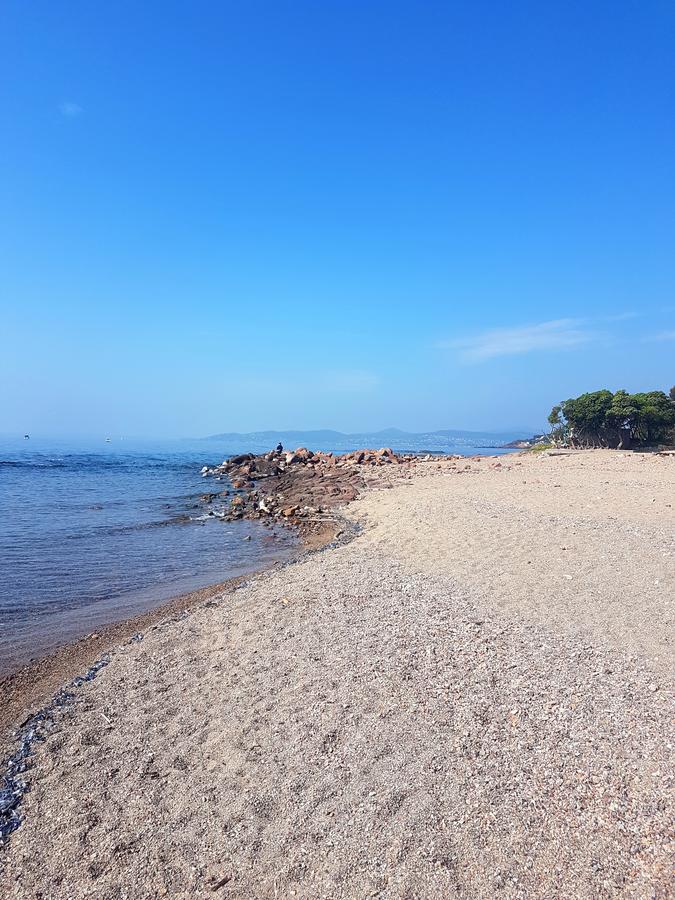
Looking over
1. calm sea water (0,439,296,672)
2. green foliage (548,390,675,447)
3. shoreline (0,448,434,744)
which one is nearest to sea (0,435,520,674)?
calm sea water (0,439,296,672)

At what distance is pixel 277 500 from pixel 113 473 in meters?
21.0

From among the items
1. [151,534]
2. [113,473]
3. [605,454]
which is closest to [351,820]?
[151,534]

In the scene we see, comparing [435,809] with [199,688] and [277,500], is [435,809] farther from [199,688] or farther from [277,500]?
[277,500]

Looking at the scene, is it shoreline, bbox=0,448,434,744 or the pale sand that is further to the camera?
shoreline, bbox=0,448,434,744

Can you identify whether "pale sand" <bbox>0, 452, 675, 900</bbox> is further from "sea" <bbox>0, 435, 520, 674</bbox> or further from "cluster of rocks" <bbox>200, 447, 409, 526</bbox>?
"cluster of rocks" <bbox>200, 447, 409, 526</bbox>

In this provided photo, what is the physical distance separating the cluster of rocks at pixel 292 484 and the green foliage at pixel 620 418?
1506cm

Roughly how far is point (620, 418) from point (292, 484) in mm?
25496

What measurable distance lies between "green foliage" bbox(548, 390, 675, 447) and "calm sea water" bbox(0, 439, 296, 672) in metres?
29.0

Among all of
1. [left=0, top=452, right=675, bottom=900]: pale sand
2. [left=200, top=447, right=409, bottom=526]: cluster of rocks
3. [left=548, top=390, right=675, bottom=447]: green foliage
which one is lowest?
[left=0, top=452, right=675, bottom=900]: pale sand

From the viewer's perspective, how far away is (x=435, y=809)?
11.7ft

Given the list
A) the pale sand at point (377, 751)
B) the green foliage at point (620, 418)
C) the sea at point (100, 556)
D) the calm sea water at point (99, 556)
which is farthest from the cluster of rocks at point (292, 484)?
the green foliage at point (620, 418)

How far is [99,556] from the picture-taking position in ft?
40.5

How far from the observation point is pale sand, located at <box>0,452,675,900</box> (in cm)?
317

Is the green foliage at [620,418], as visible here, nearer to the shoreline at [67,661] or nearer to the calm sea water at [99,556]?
the calm sea water at [99,556]
